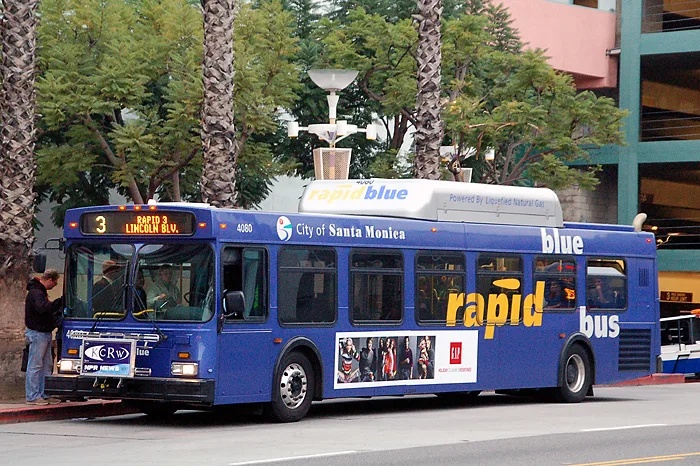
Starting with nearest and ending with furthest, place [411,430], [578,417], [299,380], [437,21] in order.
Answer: [411,430]
[299,380]
[578,417]
[437,21]

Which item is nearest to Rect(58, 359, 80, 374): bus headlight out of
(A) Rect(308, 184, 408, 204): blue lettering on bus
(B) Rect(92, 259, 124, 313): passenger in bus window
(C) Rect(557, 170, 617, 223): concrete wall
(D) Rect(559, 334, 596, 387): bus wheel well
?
(B) Rect(92, 259, 124, 313): passenger in bus window

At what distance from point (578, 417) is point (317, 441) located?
540cm

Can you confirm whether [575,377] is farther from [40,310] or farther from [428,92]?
[40,310]

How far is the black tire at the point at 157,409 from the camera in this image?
17.2m

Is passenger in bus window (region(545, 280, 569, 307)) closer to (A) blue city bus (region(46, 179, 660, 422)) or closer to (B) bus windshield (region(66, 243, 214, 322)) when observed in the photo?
(A) blue city bus (region(46, 179, 660, 422))

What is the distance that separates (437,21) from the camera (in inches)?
1028

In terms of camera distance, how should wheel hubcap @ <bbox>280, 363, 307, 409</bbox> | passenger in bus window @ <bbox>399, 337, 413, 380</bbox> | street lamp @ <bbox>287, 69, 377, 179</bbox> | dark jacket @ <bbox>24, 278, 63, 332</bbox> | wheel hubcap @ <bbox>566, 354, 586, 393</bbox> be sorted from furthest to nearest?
street lamp @ <bbox>287, 69, 377, 179</bbox> → wheel hubcap @ <bbox>566, 354, 586, 393</bbox> → passenger in bus window @ <bbox>399, 337, 413, 380</bbox> → dark jacket @ <bbox>24, 278, 63, 332</bbox> → wheel hubcap @ <bbox>280, 363, 307, 409</bbox>

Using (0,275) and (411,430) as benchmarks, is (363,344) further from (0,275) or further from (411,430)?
(0,275)

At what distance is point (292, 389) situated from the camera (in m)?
17.2

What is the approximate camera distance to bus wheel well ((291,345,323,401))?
57.4 ft

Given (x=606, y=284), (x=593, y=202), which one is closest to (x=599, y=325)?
(x=606, y=284)

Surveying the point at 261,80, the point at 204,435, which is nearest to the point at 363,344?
the point at 204,435

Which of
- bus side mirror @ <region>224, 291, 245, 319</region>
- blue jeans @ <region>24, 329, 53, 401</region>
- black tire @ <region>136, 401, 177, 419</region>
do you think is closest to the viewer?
bus side mirror @ <region>224, 291, 245, 319</region>

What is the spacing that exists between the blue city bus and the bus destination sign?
21mm
